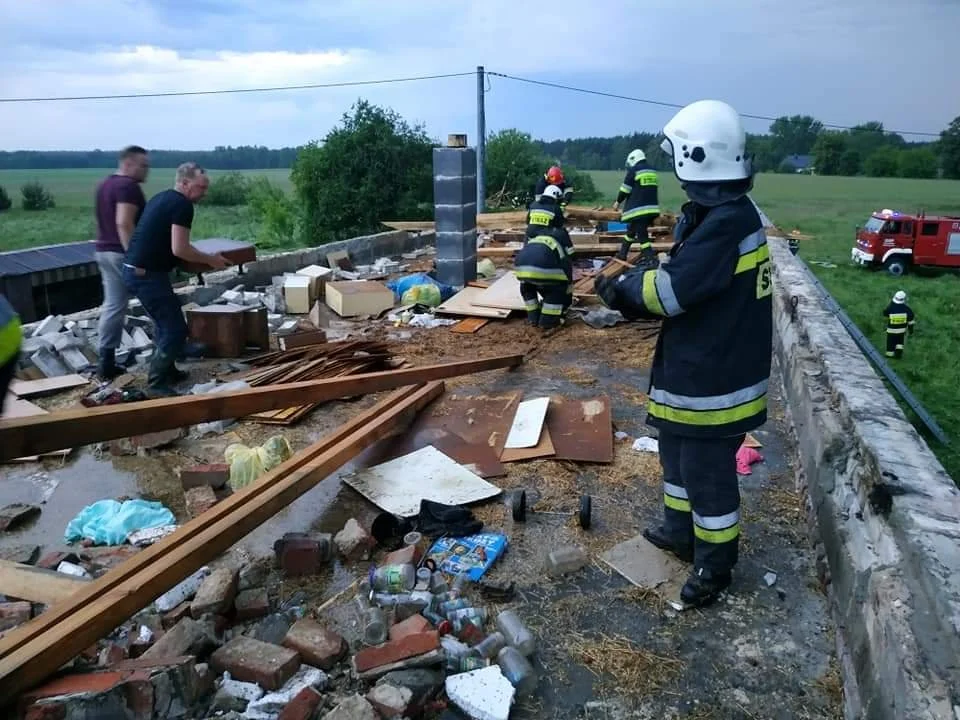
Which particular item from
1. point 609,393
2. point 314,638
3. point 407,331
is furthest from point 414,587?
point 407,331

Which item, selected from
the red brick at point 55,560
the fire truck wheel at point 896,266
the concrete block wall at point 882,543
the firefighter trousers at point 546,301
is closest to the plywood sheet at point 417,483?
the red brick at point 55,560

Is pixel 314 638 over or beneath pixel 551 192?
beneath

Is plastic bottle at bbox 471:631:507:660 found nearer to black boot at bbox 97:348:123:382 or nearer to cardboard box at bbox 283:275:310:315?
black boot at bbox 97:348:123:382

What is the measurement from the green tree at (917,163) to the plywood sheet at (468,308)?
45871 millimetres

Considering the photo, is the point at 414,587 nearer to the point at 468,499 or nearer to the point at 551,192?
the point at 468,499

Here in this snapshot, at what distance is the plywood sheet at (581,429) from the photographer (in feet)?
14.9

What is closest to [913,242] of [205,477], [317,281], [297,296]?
[317,281]

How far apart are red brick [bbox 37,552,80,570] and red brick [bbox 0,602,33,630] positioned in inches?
17.6

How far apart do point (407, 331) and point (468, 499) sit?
4.16 meters

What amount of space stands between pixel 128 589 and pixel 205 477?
154 cm

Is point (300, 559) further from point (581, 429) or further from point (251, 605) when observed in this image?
point (581, 429)

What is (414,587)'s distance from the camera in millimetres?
3135

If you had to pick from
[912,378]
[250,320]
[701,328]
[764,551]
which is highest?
[701,328]

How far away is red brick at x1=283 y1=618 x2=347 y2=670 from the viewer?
265cm
